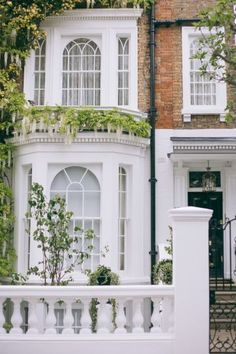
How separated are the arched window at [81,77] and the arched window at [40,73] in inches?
24.2

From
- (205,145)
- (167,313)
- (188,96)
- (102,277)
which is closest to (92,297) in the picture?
(167,313)

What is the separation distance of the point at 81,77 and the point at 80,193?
136 inches

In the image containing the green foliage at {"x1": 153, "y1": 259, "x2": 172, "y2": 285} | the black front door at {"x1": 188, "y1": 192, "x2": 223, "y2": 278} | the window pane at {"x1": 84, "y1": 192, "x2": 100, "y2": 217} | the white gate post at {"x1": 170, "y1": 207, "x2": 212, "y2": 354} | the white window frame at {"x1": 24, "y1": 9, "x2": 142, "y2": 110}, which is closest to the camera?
the white gate post at {"x1": 170, "y1": 207, "x2": 212, "y2": 354}

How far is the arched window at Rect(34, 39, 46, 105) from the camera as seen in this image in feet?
53.0

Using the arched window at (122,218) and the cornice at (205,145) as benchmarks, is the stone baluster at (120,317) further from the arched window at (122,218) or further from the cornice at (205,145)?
the cornice at (205,145)

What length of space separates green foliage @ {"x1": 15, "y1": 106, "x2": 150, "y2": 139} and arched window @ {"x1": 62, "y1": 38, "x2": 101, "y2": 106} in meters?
1.54

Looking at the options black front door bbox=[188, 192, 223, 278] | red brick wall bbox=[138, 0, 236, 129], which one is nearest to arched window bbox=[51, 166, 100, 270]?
red brick wall bbox=[138, 0, 236, 129]

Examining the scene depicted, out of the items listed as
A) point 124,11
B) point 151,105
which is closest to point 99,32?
point 124,11

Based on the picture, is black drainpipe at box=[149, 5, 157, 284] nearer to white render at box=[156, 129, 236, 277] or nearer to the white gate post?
white render at box=[156, 129, 236, 277]

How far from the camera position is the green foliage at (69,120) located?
14.4m

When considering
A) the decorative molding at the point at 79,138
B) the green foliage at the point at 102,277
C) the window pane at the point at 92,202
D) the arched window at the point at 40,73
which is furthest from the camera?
the arched window at the point at 40,73

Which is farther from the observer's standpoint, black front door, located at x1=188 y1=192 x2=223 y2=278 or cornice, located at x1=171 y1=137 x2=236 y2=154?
black front door, located at x1=188 y1=192 x2=223 y2=278

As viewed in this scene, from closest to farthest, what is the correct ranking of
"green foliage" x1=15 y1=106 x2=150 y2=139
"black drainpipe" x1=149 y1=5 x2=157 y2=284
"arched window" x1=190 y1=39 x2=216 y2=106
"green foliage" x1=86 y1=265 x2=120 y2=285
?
"green foliage" x1=86 y1=265 x2=120 y2=285
"green foliage" x1=15 y1=106 x2=150 y2=139
"black drainpipe" x1=149 y1=5 x2=157 y2=284
"arched window" x1=190 y1=39 x2=216 y2=106

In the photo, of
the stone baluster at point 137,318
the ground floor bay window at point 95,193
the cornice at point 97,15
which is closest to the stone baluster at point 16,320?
the stone baluster at point 137,318
